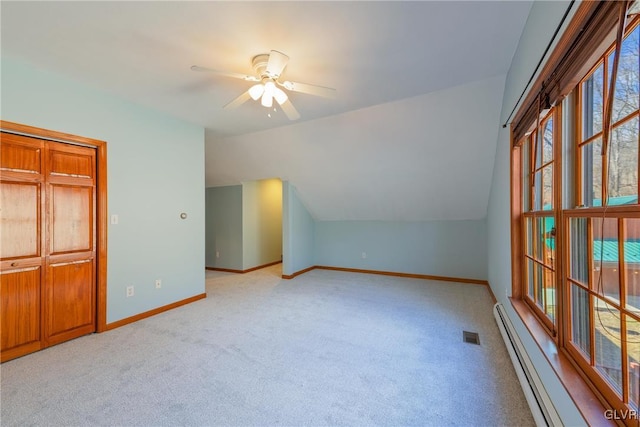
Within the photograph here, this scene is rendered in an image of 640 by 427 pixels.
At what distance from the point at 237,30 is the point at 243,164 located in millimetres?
3299

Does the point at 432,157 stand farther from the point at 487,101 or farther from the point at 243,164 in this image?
the point at 243,164

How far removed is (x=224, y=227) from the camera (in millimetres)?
5688

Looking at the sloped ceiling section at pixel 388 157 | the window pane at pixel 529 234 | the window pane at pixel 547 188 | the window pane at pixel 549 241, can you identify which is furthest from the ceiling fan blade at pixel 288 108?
the window pane at pixel 529 234

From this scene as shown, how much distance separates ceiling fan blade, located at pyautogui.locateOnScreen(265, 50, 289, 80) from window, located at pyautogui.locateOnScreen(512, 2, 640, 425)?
1.58 meters

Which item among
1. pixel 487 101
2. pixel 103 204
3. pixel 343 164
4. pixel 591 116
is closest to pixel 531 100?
pixel 591 116

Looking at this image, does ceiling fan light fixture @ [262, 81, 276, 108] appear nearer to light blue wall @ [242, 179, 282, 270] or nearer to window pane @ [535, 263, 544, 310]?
window pane @ [535, 263, 544, 310]

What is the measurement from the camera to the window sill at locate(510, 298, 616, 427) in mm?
943

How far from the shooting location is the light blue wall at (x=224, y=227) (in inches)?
217

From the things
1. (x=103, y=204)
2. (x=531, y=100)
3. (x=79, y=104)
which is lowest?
(x=103, y=204)

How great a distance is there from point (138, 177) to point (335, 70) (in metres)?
2.52

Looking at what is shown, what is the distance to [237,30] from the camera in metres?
1.82

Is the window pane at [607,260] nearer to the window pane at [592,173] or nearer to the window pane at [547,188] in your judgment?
the window pane at [592,173]

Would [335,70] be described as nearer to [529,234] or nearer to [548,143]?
[548,143]

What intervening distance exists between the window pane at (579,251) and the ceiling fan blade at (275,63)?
201cm
